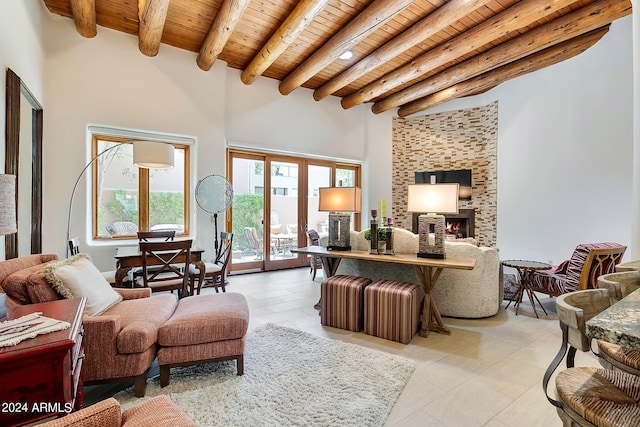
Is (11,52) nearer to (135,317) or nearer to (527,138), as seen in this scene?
(135,317)

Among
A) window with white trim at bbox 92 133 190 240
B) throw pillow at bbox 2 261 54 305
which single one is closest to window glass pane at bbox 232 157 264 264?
window with white trim at bbox 92 133 190 240

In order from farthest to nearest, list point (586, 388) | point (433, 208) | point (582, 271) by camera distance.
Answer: point (582, 271), point (433, 208), point (586, 388)

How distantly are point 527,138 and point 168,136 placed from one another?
6.15 metres

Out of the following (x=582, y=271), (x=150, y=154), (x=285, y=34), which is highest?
(x=285, y=34)

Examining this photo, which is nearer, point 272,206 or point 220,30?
point 220,30

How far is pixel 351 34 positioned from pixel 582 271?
12.3 ft

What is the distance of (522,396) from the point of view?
1.96 meters

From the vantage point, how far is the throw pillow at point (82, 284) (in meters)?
1.88

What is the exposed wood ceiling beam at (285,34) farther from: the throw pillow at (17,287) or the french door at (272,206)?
the throw pillow at (17,287)

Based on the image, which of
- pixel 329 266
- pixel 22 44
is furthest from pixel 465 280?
pixel 22 44

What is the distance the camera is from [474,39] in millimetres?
4027

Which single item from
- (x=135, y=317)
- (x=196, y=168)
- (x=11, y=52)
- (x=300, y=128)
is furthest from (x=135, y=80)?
(x=135, y=317)

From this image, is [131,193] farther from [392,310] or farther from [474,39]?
[474,39]

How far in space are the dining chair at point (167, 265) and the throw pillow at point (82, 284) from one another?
78cm
